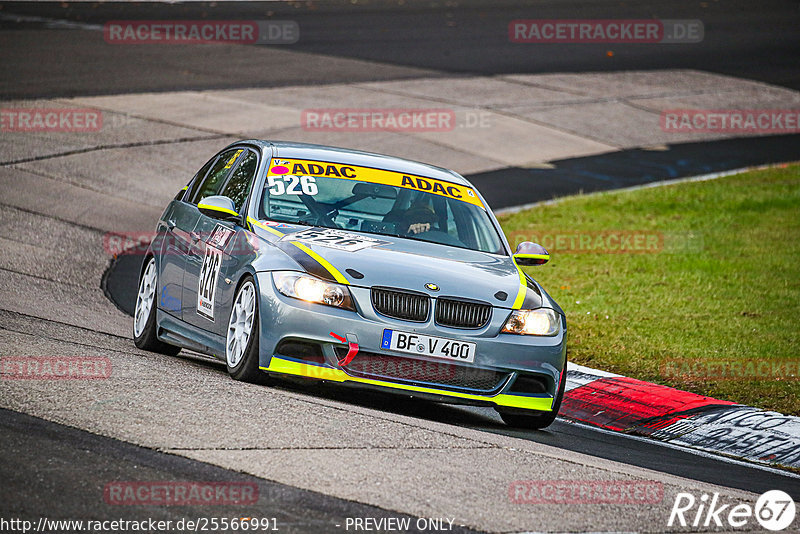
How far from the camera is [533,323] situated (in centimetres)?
796

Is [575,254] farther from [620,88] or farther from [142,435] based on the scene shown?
[620,88]

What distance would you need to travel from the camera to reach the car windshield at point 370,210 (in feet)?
28.5

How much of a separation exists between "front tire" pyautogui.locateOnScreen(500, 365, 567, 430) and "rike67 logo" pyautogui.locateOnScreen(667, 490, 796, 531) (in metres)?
1.83

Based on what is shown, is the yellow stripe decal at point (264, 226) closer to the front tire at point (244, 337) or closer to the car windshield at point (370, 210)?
the car windshield at point (370, 210)

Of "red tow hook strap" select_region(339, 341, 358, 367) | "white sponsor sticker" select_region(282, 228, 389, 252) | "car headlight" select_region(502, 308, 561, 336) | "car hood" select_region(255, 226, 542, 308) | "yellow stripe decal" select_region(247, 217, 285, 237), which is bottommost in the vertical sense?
"red tow hook strap" select_region(339, 341, 358, 367)

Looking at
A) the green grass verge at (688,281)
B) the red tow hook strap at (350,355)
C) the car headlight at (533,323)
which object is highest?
the car headlight at (533,323)

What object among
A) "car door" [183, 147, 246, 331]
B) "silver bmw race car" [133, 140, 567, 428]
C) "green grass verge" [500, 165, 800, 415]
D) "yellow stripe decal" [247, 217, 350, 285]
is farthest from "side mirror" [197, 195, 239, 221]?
"green grass verge" [500, 165, 800, 415]

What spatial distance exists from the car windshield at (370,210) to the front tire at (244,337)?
2.79ft

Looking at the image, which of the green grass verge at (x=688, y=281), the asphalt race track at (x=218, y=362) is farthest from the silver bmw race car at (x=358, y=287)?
the green grass verge at (x=688, y=281)

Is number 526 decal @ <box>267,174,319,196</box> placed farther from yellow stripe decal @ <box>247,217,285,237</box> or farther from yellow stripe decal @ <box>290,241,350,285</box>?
yellow stripe decal @ <box>290,241,350,285</box>

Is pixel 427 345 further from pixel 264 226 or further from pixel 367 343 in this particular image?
pixel 264 226

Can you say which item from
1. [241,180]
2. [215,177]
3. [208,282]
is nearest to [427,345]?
[208,282]

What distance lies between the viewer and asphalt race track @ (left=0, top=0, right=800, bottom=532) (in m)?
5.67

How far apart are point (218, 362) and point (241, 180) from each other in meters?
1.48
